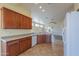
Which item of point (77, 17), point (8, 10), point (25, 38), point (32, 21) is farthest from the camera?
point (25, 38)

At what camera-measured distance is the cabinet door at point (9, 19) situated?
3478 millimetres

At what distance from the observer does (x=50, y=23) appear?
3705 mm

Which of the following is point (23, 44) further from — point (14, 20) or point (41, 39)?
point (14, 20)

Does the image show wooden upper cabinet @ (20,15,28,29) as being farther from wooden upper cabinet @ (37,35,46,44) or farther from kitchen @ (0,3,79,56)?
wooden upper cabinet @ (37,35,46,44)

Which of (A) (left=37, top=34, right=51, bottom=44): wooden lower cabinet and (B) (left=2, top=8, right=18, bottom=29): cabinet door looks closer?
(B) (left=2, top=8, right=18, bottom=29): cabinet door

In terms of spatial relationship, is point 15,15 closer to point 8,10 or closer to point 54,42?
point 8,10

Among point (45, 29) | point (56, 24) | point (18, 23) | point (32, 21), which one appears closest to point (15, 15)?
point (18, 23)

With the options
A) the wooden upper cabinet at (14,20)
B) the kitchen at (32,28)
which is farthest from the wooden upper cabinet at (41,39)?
the wooden upper cabinet at (14,20)

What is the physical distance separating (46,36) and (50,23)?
0.58m

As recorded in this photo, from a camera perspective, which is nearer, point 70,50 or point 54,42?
point 70,50

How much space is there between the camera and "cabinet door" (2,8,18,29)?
348 centimetres

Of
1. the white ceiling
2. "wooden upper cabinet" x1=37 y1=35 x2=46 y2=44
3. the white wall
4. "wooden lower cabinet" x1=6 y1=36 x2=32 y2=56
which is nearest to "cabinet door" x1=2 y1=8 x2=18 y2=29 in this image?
"wooden lower cabinet" x1=6 y1=36 x2=32 y2=56

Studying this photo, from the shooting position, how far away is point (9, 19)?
3717mm

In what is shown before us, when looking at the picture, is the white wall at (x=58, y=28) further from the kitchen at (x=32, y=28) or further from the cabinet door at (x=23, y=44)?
the cabinet door at (x=23, y=44)
